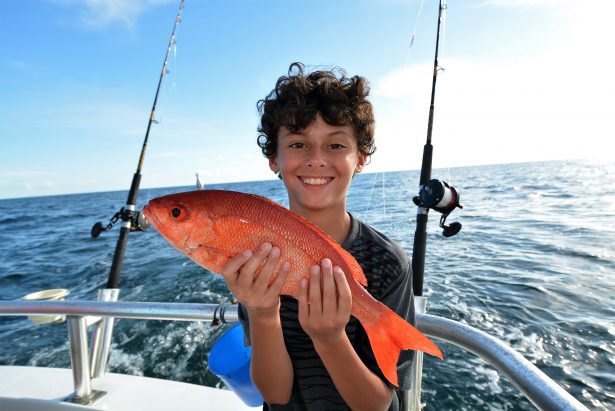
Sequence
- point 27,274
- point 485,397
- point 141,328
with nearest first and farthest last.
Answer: point 485,397 → point 141,328 → point 27,274

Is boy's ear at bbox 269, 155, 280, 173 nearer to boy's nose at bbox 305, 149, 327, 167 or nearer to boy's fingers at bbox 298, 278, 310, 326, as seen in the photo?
boy's nose at bbox 305, 149, 327, 167

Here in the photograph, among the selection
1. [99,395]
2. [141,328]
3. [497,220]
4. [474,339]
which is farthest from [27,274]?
[497,220]

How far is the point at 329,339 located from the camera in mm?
1517

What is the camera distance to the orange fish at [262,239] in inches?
56.0

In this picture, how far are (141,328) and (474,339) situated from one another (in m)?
6.51

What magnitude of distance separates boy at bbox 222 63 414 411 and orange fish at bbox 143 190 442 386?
51mm

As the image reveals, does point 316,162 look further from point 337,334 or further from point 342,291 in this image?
point 337,334

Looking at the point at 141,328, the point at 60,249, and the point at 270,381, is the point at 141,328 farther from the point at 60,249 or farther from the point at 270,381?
the point at 60,249

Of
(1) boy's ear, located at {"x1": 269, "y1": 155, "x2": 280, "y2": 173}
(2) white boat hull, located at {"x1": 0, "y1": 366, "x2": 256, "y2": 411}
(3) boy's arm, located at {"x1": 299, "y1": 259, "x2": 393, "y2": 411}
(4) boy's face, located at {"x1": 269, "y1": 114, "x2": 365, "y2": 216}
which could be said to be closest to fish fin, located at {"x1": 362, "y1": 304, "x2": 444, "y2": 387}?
(3) boy's arm, located at {"x1": 299, "y1": 259, "x2": 393, "y2": 411}

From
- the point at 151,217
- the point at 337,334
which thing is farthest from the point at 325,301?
the point at 151,217

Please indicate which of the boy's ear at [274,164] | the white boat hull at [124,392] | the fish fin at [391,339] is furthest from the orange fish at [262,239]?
the white boat hull at [124,392]

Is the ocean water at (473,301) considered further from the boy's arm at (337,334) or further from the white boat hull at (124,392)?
the boy's arm at (337,334)

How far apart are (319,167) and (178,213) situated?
2.58 feet

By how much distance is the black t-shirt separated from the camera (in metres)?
1.67
